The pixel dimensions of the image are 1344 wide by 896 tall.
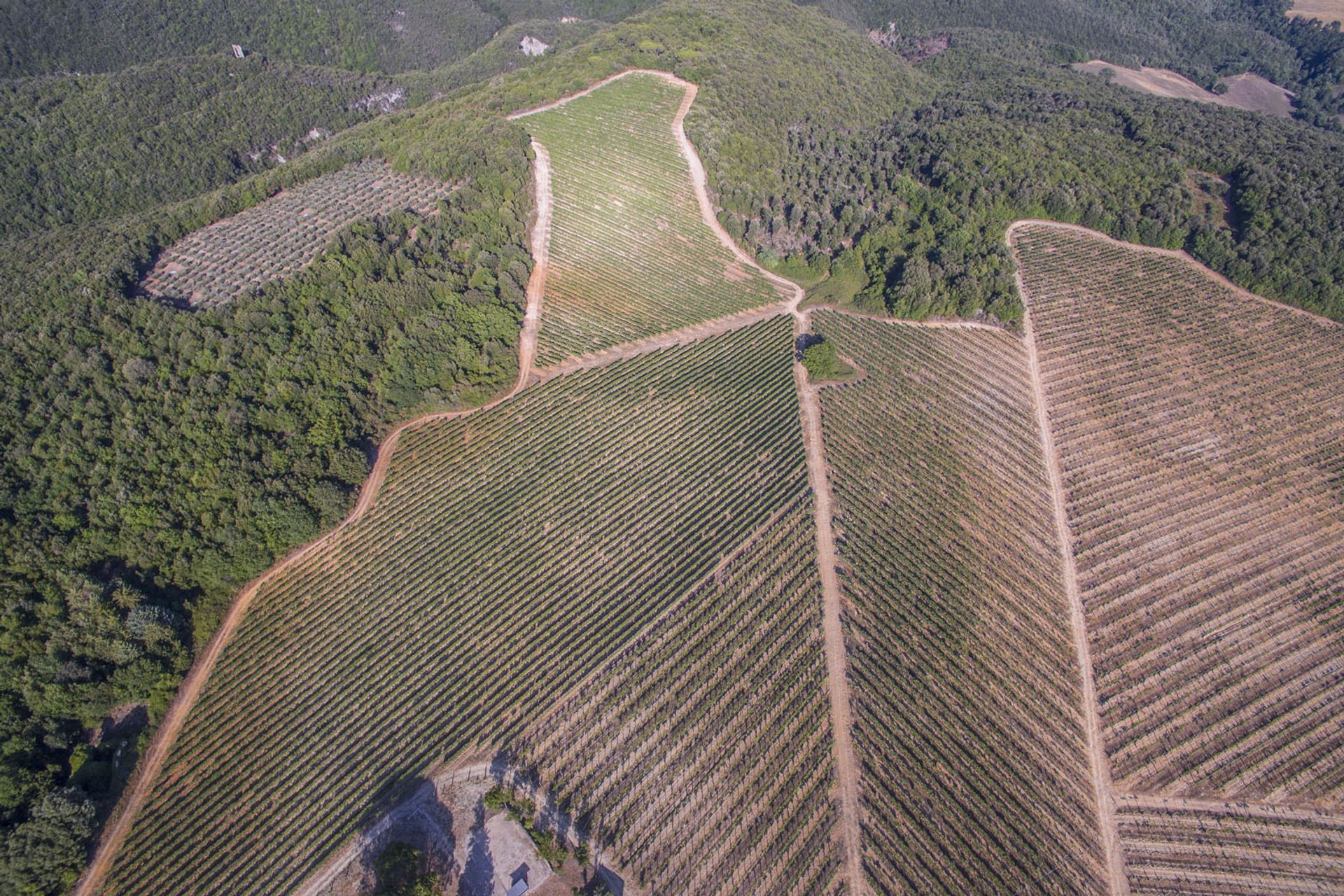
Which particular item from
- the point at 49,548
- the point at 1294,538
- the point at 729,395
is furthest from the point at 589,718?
the point at 1294,538

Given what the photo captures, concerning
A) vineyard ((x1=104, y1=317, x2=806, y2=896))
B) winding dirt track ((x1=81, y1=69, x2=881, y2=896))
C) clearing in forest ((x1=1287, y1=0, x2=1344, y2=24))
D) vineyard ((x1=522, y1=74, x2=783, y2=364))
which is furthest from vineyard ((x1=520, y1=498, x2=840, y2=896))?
clearing in forest ((x1=1287, y1=0, x2=1344, y2=24))

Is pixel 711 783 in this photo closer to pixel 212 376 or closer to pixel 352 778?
pixel 352 778

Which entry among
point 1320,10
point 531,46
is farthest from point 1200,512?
point 1320,10

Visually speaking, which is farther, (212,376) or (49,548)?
(212,376)

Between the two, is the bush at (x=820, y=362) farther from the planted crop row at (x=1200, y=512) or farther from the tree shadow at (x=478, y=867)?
the tree shadow at (x=478, y=867)

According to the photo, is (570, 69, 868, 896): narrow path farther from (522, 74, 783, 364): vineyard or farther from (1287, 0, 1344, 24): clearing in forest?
(1287, 0, 1344, 24): clearing in forest

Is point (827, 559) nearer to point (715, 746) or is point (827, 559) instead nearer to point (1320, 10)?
point (715, 746)
